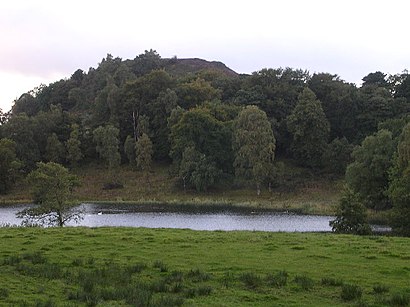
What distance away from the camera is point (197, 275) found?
50.5 ft

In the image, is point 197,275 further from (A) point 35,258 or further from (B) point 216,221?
(B) point 216,221

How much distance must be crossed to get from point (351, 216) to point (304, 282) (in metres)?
21.1

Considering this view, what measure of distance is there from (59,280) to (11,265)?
125 inches

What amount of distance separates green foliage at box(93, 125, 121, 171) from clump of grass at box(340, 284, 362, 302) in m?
83.7

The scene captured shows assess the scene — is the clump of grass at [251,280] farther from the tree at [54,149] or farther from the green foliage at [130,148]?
the tree at [54,149]

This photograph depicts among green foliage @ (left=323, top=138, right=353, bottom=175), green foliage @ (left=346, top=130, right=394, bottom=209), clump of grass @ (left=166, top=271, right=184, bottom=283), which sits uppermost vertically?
green foliage @ (left=323, top=138, right=353, bottom=175)

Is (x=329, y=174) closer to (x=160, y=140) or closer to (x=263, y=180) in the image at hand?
(x=263, y=180)

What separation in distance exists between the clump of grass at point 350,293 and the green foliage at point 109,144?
83652mm

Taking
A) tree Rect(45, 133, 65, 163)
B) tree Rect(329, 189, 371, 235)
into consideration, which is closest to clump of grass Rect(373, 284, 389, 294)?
tree Rect(329, 189, 371, 235)

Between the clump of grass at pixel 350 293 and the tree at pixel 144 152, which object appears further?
the tree at pixel 144 152

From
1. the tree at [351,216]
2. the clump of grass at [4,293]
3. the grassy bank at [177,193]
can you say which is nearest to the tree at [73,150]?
the grassy bank at [177,193]

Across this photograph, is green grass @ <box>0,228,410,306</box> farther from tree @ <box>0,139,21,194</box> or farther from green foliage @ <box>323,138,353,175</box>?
tree @ <box>0,139,21,194</box>

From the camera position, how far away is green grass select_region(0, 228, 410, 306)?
12.7 meters

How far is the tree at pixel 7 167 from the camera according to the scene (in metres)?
88.8
